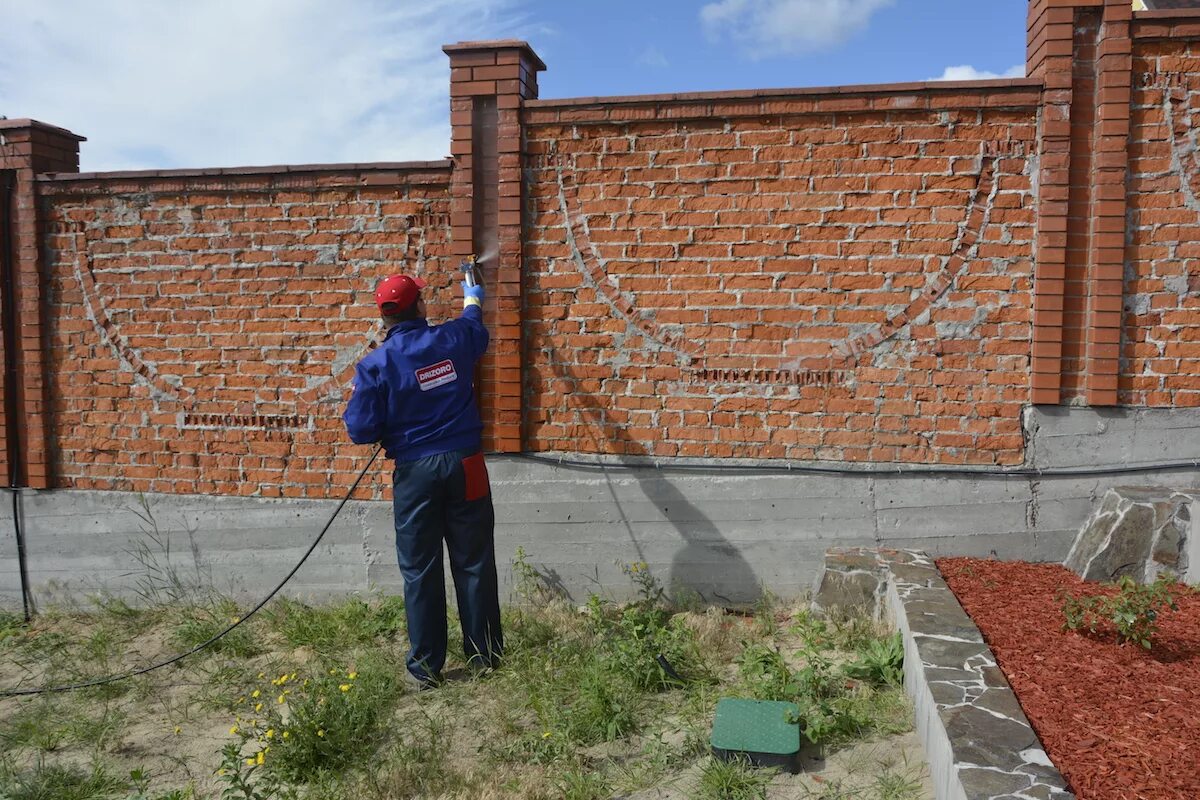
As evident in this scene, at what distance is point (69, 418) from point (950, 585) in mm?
6104

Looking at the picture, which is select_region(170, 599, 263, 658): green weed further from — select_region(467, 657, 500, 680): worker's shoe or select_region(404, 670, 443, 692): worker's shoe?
select_region(467, 657, 500, 680): worker's shoe

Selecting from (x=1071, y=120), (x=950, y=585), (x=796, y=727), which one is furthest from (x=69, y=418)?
(x=1071, y=120)

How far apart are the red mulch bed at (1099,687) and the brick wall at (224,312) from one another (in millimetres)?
3728

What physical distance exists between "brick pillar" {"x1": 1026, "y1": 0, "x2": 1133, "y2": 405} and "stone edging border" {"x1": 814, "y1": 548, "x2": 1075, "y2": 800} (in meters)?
1.46

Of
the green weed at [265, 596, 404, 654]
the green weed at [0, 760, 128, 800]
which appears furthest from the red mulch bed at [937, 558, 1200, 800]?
the green weed at [0, 760, 128, 800]

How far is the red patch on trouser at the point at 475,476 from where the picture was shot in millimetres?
4449

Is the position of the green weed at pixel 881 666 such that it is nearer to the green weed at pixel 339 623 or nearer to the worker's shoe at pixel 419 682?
the worker's shoe at pixel 419 682

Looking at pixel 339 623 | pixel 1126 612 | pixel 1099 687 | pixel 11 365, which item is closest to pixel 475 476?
pixel 339 623

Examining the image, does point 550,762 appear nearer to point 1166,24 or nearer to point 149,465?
point 149,465

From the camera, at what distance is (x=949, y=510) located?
16.7 feet

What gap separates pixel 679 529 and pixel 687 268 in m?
1.67

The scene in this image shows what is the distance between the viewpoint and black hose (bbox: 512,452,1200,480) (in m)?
4.94

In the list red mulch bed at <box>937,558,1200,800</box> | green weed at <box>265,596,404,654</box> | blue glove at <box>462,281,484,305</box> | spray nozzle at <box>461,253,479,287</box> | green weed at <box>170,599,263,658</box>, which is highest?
spray nozzle at <box>461,253,479,287</box>

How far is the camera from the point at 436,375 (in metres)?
4.41
